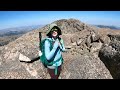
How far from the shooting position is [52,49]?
16.6 feet

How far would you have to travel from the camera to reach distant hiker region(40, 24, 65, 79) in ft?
16.5

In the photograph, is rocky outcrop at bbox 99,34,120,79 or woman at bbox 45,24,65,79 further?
rocky outcrop at bbox 99,34,120,79

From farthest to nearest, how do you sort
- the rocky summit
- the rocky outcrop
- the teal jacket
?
the rocky outcrop, the rocky summit, the teal jacket

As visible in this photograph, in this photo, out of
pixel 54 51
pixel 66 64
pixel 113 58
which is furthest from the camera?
pixel 113 58

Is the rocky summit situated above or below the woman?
below

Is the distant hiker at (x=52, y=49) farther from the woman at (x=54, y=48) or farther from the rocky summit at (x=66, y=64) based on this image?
the rocky summit at (x=66, y=64)

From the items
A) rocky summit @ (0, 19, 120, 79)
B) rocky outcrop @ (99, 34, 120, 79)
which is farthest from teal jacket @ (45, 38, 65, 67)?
rocky outcrop @ (99, 34, 120, 79)

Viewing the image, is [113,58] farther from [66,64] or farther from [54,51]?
[54,51]

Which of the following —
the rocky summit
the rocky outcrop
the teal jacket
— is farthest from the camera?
the rocky outcrop

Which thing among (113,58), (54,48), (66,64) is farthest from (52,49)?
(113,58)

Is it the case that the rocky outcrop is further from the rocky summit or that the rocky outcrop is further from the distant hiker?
the distant hiker

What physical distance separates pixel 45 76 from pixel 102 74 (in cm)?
200

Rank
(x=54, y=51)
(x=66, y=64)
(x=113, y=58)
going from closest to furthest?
(x=54, y=51) → (x=66, y=64) → (x=113, y=58)
